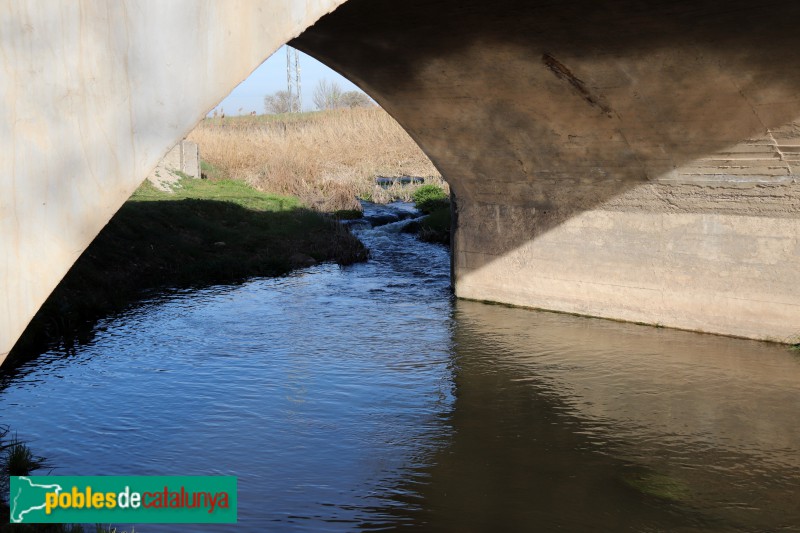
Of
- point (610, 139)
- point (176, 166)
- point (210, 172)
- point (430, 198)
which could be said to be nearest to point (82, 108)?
point (610, 139)

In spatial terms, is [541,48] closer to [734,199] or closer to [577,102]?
[577,102]

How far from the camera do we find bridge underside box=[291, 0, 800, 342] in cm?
785

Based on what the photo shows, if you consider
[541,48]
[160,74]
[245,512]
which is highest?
[541,48]

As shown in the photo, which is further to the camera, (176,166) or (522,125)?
(176,166)

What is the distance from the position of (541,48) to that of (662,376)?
3.54 meters

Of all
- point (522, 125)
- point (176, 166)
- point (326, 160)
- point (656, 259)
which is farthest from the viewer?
point (326, 160)

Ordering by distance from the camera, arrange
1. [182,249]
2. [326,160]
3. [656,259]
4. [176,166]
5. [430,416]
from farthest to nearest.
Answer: [326,160], [176,166], [182,249], [656,259], [430,416]

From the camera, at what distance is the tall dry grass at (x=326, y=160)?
21.8 meters

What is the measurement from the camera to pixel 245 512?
17.7 feet

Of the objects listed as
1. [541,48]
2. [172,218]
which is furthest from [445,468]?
[172,218]

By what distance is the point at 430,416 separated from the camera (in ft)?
24.3

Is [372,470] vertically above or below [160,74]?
below

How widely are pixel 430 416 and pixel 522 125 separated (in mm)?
4233

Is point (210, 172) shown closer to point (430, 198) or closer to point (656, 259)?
point (430, 198)
